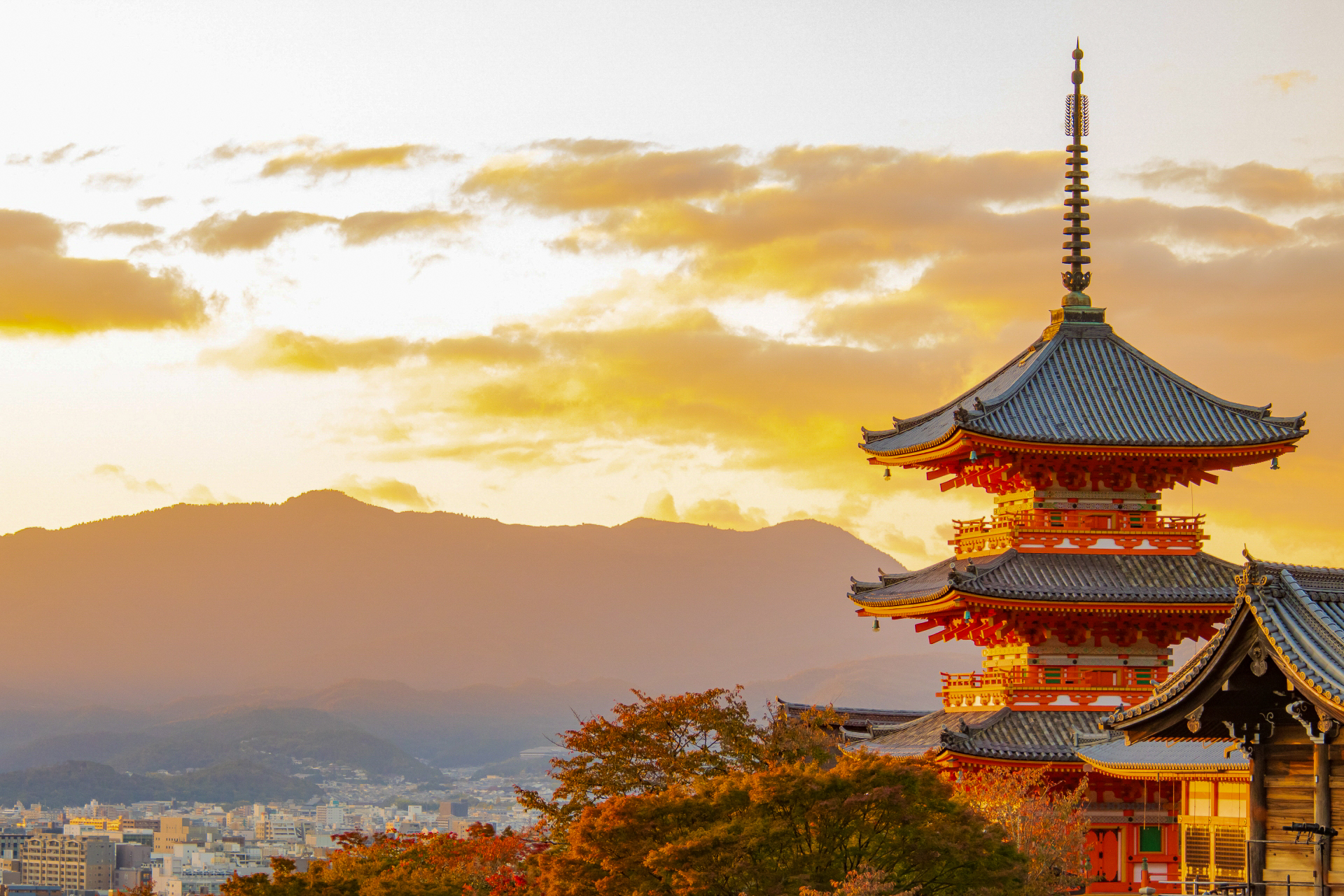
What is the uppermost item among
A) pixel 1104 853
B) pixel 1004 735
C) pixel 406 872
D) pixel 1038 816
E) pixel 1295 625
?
pixel 1295 625

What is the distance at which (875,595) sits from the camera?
42.3 m

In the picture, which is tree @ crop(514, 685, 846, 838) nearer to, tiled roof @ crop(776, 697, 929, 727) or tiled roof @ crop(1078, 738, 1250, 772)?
tiled roof @ crop(1078, 738, 1250, 772)

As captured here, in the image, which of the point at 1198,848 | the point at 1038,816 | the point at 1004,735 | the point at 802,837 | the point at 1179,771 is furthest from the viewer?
the point at 1004,735

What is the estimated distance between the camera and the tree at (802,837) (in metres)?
25.1

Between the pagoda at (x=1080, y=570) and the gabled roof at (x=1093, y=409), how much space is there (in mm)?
46

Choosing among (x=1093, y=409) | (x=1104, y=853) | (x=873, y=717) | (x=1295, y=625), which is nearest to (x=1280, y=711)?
(x=1295, y=625)

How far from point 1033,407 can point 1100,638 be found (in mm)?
5257

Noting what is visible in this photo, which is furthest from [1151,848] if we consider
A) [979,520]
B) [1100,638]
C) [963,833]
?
[963,833]

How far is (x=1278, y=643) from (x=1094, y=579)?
20.7 m

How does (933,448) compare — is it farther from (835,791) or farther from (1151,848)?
(835,791)

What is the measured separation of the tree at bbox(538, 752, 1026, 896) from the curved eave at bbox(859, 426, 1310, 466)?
1289cm

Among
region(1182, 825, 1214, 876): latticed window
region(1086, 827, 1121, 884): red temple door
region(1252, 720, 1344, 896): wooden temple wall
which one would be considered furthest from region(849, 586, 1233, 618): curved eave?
region(1252, 720, 1344, 896): wooden temple wall

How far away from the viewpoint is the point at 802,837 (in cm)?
2567

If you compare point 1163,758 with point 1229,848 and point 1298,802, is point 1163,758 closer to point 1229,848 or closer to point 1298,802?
point 1229,848
